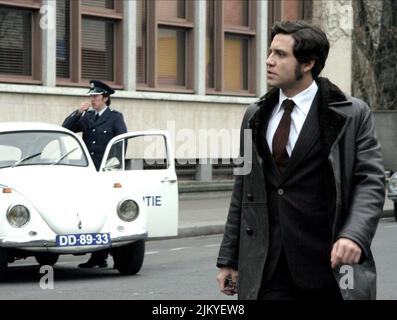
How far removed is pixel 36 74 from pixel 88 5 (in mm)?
1997

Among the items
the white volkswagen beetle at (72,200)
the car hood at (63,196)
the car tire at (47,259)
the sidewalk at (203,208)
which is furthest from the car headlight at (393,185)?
the car hood at (63,196)

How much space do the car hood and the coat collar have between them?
6859 mm

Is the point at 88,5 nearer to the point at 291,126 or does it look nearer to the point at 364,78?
the point at 364,78

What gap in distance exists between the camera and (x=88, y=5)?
79.3 feet

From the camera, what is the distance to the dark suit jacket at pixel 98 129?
1470 cm

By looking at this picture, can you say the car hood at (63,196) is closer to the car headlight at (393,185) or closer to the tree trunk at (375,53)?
the car headlight at (393,185)

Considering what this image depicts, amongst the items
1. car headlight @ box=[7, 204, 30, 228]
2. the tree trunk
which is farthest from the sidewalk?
the tree trunk

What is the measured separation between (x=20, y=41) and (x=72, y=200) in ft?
36.9

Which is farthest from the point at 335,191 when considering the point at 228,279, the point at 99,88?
the point at 99,88

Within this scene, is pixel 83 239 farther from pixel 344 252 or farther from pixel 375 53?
pixel 375 53

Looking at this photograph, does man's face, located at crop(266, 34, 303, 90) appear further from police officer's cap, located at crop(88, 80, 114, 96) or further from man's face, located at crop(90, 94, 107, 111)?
man's face, located at crop(90, 94, 107, 111)

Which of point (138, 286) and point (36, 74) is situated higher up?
point (36, 74)

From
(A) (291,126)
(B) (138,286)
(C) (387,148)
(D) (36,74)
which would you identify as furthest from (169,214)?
(C) (387,148)

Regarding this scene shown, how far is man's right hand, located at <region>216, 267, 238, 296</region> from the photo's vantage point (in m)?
5.27
